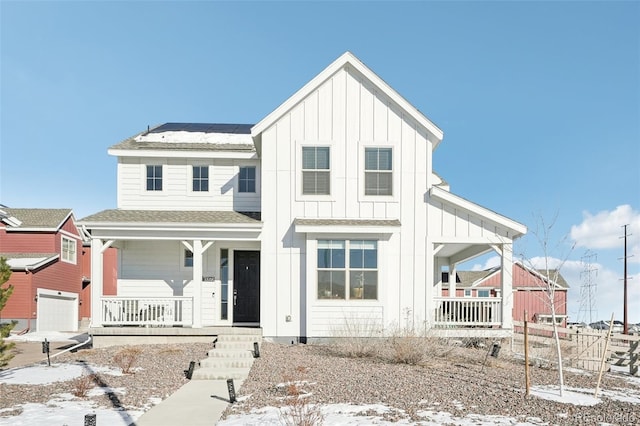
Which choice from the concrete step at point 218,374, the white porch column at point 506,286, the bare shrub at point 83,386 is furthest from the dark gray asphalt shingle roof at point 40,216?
the white porch column at point 506,286

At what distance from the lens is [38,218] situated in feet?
83.7

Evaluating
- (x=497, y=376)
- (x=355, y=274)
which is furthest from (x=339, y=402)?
(x=355, y=274)

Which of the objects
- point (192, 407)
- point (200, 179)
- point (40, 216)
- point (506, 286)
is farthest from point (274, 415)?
point (40, 216)

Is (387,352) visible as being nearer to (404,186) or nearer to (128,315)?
(404,186)

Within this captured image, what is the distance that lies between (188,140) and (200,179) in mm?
1640

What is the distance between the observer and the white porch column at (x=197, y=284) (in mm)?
13539

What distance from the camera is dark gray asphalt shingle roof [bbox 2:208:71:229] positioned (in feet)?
81.9

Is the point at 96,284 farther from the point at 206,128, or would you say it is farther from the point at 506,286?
the point at 506,286

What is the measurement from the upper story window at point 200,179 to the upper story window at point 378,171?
5.01 meters

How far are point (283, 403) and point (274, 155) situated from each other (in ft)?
26.9

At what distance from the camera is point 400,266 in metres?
14.0

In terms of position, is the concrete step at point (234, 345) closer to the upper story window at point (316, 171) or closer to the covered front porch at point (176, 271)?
the covered front porch at point (176, 271)

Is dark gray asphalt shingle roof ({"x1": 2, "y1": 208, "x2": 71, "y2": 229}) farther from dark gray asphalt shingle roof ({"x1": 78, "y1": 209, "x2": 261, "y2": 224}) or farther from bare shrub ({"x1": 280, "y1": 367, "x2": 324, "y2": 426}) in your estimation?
bare shrub ({"x1": 280, "y1": 367, "x2": 324, "y2": 426})

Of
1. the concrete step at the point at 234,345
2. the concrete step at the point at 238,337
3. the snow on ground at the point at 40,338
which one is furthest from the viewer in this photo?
the snow on ground at the point at 40,338
